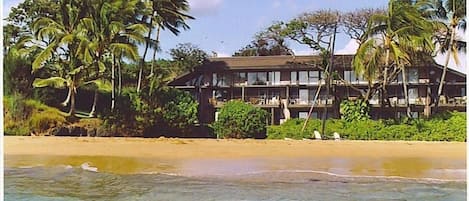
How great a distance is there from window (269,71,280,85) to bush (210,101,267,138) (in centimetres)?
24

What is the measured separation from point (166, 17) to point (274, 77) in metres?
0.91

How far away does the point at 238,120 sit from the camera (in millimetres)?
5008

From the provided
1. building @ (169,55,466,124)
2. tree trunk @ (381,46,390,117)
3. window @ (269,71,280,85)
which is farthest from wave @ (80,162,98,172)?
tree trunk @ (381,46,390,117)

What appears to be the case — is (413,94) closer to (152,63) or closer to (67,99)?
(152,63)

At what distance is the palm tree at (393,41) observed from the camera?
4.64 meters

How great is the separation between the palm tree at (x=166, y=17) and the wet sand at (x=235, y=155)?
0.54 m

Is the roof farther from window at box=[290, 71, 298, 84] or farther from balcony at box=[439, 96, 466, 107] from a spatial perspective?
balcony at box=[439, 96, 466, 107]

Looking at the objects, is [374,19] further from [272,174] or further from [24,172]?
[24,172]

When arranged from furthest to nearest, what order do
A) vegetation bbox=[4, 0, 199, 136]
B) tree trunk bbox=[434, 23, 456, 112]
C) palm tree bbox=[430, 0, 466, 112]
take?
vegetation bbox=[4, 0, 199, 136], tree trunk bbox=[434, 23, 456, 112], palm tree bbox=[430, 0, 466, 112]

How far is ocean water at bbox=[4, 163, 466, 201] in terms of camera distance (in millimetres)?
3727

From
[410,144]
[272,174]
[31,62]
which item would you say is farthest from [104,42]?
[410,144]

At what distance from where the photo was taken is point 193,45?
4.61 m

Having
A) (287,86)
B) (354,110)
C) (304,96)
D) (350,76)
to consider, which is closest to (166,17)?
(287,86)

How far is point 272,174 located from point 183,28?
1.18 m
